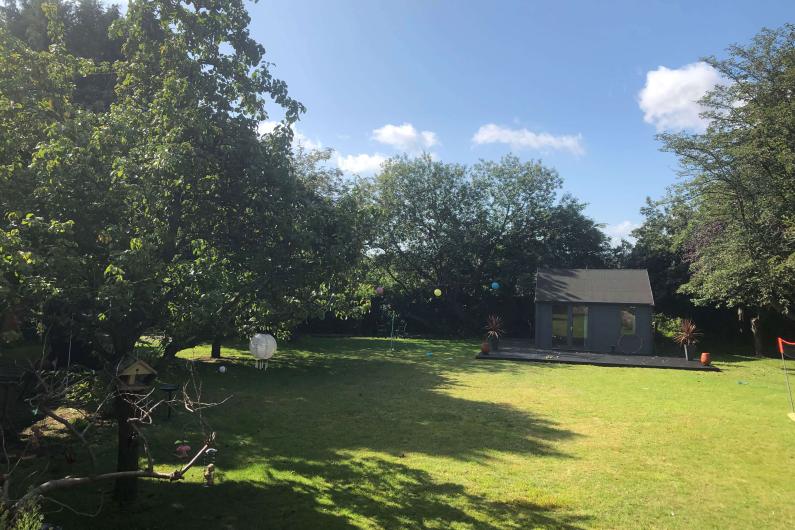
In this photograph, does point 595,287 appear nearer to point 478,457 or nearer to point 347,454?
Answer: point 478,457

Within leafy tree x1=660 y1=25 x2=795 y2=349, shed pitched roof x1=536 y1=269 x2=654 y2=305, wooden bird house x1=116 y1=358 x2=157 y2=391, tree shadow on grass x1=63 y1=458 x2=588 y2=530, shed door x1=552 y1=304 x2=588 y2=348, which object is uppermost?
leafy tree x1=660 y1=25 x2=795 y2=349

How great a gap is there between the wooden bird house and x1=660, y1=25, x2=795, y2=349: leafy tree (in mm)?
19283

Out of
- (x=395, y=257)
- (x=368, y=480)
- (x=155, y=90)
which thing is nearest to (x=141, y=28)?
(x=155, y=90)

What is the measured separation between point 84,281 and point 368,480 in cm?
407

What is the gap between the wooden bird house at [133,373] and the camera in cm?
532

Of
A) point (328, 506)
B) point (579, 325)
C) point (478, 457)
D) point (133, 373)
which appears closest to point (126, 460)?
point (133, 373)

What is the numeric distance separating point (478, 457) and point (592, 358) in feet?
46.7

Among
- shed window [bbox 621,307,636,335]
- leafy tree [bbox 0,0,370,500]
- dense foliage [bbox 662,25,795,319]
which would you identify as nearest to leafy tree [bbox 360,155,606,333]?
shed window [bbox 621,307,636,335]

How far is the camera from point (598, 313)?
74.8 feet

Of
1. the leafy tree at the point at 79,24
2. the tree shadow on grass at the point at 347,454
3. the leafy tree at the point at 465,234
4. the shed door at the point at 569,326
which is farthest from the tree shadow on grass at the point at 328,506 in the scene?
the leafy tree at the point at 465,234

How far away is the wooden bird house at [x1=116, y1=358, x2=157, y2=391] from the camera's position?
5320mm

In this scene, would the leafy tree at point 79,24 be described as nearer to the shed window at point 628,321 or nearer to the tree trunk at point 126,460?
the tree trunk at point 126,460

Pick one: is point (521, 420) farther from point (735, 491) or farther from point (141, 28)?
point (141, 28)

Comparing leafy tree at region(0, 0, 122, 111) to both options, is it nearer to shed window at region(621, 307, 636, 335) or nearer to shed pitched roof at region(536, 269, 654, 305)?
shed pitched roof at region(536, 269, 654, 305)
